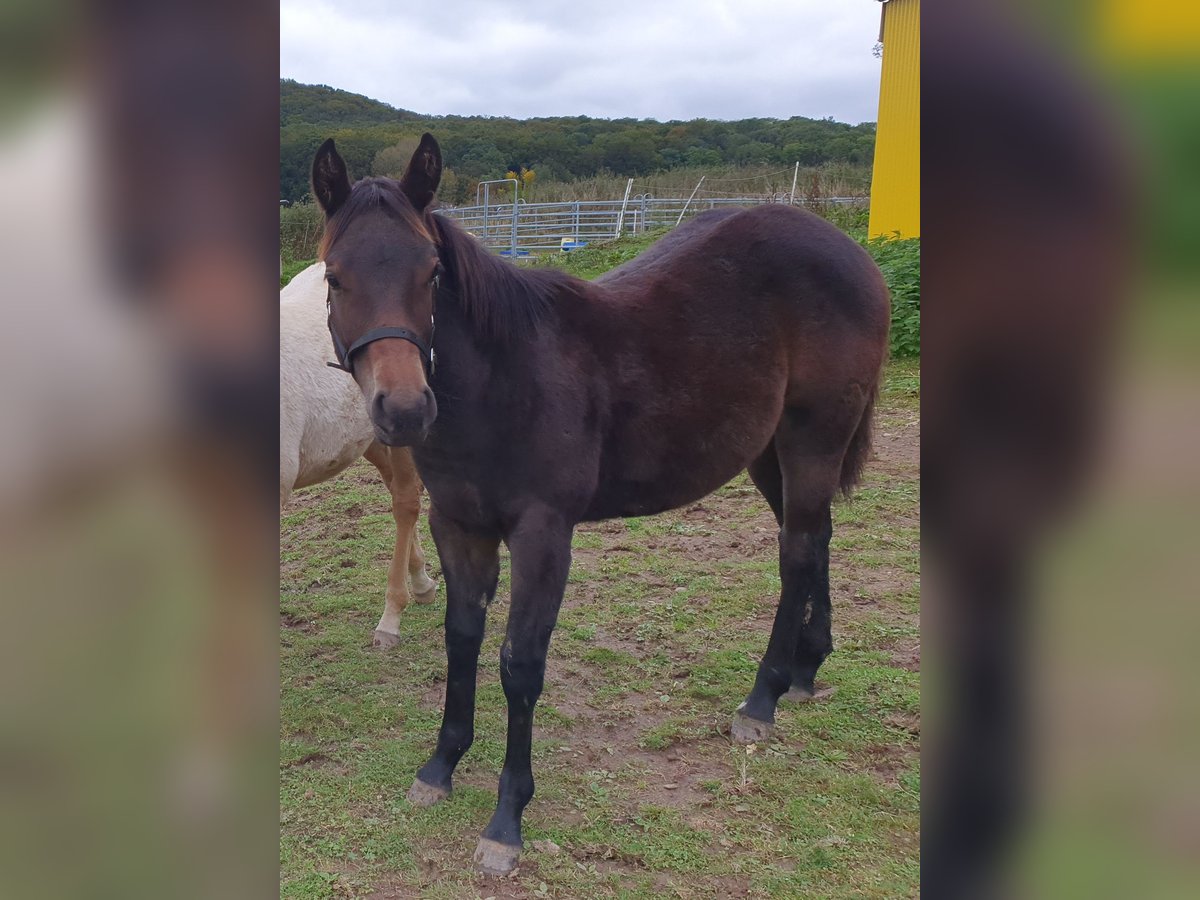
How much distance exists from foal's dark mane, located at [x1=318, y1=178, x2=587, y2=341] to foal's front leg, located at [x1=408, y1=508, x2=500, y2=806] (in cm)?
75

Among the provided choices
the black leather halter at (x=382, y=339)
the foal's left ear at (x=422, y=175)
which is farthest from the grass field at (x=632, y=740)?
the foal's left ear at (x=422, y=175)

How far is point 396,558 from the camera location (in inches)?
174

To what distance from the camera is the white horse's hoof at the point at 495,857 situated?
2637 mm

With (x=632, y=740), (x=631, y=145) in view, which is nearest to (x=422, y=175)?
(x=632, y=740)

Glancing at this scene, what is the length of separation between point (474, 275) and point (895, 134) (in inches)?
513

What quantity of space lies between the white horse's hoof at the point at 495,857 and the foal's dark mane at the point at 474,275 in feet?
5.29

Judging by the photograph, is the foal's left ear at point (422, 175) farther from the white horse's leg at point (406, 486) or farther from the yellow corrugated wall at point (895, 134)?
the yellow corrugated wall at point (895, 134)

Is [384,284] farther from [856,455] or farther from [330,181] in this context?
[856,455]
